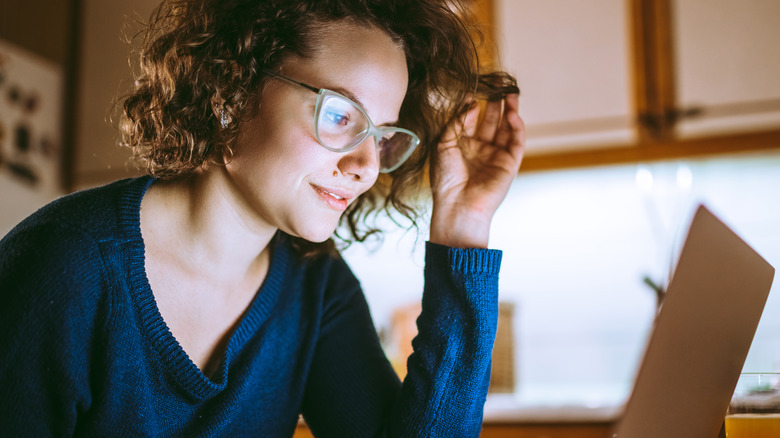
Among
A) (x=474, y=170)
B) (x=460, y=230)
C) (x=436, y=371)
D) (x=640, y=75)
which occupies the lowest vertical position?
(x=436, y=371)

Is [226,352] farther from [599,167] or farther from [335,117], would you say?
[599,167]

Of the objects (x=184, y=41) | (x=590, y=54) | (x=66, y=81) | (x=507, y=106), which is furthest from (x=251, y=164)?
(x=66, y=81)

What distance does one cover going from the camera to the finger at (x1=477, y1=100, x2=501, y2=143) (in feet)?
3.91

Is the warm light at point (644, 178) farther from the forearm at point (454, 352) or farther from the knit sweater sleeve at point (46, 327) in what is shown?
the knit sweater sleeve at point (46, 327)

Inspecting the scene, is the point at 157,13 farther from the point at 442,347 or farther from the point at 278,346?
the point at 442,347

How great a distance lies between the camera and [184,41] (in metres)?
0.99

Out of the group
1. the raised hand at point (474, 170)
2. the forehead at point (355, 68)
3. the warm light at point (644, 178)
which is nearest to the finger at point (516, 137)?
the raised hand at point (474, 170)

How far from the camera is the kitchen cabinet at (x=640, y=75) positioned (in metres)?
2.19

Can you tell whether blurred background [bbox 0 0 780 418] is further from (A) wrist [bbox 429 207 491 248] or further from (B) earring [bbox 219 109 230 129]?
(B) earring [bbox 219 109 230 129]

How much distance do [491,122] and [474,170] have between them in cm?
10

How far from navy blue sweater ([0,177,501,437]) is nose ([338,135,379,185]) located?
19 cm

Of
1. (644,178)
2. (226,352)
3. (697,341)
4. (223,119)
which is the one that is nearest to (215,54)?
(223,119)

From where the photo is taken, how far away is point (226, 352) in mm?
990

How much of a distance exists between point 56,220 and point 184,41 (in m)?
0.32
